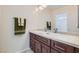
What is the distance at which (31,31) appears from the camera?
1.76m

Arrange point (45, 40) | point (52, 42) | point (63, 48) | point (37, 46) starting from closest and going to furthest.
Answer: point (63, 48), point (52, 42), point (45, 40), point (37, 46)

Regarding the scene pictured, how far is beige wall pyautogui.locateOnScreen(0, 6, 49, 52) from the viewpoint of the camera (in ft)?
5.39

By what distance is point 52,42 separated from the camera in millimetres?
1544

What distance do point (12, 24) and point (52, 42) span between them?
68 cm

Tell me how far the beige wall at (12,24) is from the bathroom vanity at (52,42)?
0.12 m

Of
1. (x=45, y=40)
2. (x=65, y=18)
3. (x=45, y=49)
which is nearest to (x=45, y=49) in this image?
(x=45, y=49)

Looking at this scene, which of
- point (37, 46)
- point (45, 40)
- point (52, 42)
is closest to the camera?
point (52, 42)

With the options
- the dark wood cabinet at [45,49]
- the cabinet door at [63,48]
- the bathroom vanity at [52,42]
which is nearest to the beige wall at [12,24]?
the bathroom vanity at [52,42]

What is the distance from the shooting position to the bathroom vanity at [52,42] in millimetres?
1260

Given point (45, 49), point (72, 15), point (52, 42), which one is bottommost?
point (45, 49)

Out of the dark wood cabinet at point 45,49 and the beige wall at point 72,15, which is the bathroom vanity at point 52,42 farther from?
the beige wall at point 72,15

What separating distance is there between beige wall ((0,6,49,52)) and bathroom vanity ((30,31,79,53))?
0.39 feet

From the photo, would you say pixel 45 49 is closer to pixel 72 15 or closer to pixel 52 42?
pixel 52 42
